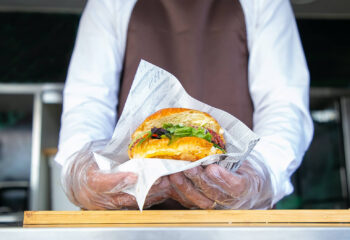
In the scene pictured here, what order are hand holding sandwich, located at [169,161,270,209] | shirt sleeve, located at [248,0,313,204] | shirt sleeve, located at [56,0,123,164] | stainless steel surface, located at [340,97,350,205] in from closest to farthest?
hand holding sandwich, located at [169,161,270,209] → shirt sleeve, located at [248,0,313,204] → shirt sleeve, located at [56,0,123,164] → stainless steel surface, located at [340,97,350,205]

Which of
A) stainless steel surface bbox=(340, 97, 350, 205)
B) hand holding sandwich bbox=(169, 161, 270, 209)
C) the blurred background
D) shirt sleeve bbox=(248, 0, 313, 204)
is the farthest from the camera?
stainless steel surface bbox=(340, 97, 350, 205)

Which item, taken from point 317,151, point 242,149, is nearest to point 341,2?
point 317,151

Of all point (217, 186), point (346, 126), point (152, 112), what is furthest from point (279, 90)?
point (346, 126)

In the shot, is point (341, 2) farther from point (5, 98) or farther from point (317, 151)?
point (5, 98)

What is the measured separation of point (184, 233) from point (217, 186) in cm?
16

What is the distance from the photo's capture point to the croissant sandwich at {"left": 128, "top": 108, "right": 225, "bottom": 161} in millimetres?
670

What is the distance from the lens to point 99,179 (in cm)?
70

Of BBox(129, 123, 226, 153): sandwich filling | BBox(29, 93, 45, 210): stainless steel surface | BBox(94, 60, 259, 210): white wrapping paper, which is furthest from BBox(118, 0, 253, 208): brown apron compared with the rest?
BBox(29, 93, 45, 210): stainless steel surface

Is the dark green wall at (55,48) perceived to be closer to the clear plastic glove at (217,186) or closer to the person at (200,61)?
the person at (200,61)

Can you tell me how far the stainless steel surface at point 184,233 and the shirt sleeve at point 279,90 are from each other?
398 mm

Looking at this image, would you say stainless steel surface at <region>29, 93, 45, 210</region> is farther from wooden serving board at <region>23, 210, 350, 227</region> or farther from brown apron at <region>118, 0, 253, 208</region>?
wooden serving board at <region>23, 210, 350, 227</region>

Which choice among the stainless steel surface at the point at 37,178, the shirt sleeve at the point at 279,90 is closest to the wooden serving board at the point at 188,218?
the shirt sleeve at the point at 279,90

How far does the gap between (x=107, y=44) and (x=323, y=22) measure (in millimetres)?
2942

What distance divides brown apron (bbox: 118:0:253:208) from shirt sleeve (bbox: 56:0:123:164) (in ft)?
0.14
